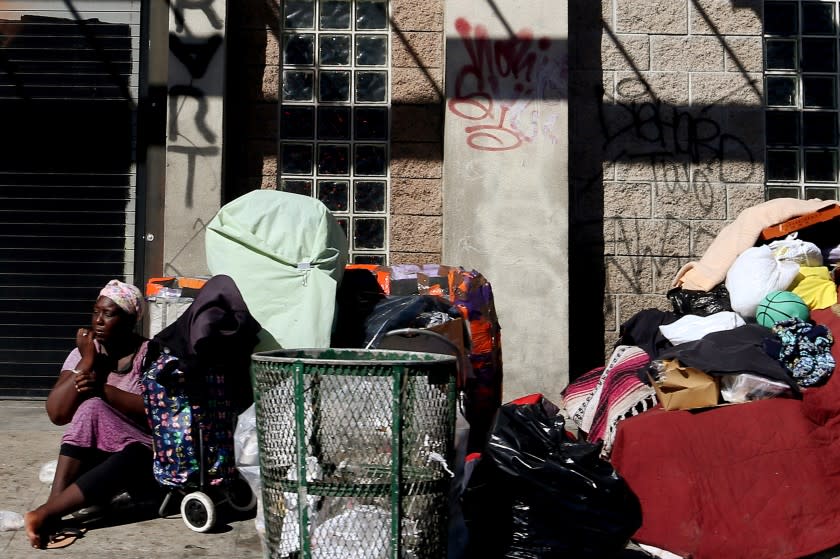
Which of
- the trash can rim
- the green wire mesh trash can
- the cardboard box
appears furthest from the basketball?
the green wire mesh trash can

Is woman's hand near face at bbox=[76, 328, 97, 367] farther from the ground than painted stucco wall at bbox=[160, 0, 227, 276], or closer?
closer

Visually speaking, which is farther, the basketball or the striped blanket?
the basketball

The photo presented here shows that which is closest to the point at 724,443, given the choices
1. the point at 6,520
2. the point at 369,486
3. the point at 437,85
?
the point at 369,486

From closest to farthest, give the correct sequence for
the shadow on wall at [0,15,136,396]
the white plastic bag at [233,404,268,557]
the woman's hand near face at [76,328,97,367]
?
1. the white plastic bag at [233,404,268,557]
2. the woman's hand near face at [76,328,97,367]
3. the shadow on wall at [0,15,136,396]

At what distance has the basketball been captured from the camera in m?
5.84

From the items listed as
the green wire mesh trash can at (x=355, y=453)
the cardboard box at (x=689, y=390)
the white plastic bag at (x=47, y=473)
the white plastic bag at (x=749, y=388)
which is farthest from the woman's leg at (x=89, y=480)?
the white plastic bag at (x=749, y=388)

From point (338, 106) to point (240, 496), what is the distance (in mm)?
3903

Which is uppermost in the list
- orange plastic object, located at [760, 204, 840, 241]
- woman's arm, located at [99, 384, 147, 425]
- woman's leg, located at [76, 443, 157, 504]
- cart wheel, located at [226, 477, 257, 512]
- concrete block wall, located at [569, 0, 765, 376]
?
concrete block wall, located at [569, 0, 765, 376]

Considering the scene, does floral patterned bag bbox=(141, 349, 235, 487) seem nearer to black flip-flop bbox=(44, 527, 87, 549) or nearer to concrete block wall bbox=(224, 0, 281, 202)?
black flip-flop bbox=(44, 527, 87, 549)

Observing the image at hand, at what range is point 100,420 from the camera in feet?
15.8

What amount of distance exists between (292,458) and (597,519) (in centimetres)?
148

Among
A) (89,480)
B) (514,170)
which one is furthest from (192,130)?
(89,480)

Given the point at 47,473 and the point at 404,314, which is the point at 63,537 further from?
the point at 404,314

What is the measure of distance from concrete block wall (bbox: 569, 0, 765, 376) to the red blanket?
2909mm
